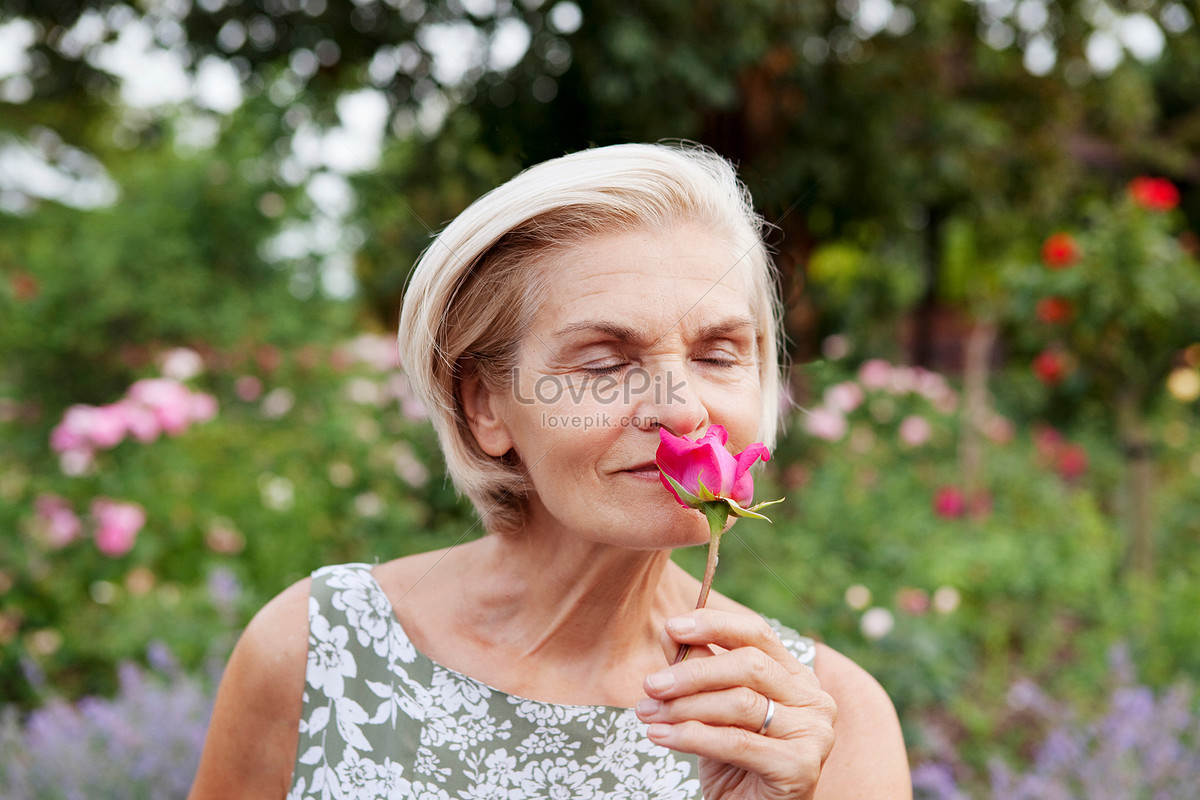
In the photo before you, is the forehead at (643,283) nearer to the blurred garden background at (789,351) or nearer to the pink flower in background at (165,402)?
the blurred garden background at (789,351)

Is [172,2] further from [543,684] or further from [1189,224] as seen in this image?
[1189,224]

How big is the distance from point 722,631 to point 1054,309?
4137 millimetres

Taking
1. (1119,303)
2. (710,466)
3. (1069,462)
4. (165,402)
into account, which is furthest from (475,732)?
(1069,462)

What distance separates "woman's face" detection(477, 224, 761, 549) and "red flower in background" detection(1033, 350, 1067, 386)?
3971 millimetres

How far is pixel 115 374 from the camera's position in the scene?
6.05m

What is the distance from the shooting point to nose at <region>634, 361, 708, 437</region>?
4.11ft

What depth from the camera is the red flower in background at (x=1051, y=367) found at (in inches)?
185

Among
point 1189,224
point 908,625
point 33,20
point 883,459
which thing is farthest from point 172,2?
point 1189,224

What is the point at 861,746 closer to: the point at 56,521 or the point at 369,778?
the point at 369,778

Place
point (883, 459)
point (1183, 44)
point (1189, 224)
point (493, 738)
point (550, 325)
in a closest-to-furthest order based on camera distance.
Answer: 1. point (550, 325)
2. point (493, 738)
3. point (1183, 44)
4. point (883, 459)
5. point (1189, 224)

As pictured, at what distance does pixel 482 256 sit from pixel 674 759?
0.94m

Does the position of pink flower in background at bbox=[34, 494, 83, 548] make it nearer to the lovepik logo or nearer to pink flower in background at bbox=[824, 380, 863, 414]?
the lovepik logo

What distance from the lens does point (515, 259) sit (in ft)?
4.64

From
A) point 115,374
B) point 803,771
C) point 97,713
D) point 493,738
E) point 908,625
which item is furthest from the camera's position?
point 115,374
